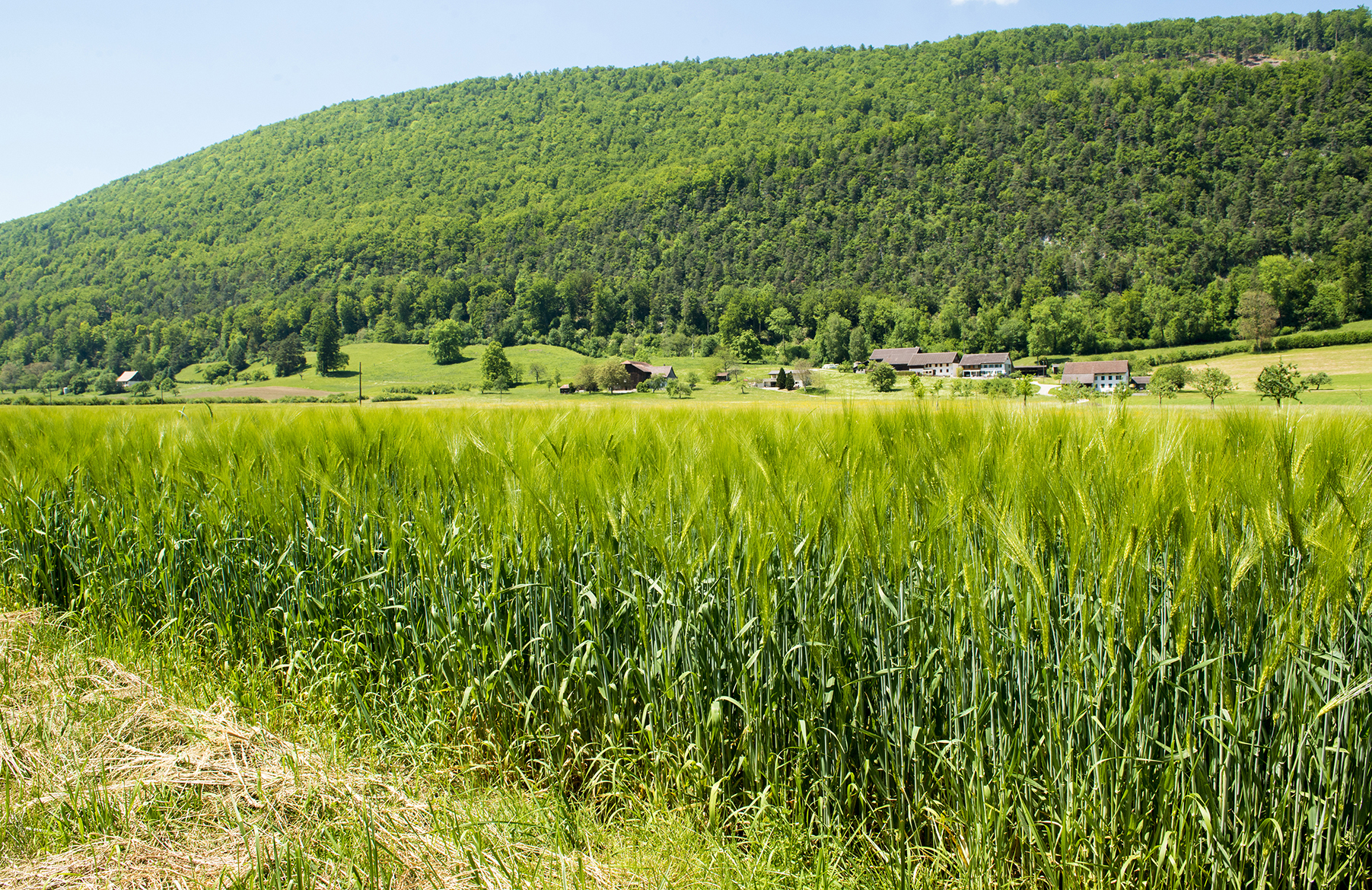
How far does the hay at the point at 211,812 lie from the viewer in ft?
4.40

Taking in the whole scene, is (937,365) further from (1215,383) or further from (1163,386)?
(1215,383)

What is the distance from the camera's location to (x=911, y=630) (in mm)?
1360

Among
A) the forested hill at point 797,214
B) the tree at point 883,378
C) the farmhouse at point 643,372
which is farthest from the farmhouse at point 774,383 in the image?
the forested hill at point 797,214

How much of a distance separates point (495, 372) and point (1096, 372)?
63442 millimetres

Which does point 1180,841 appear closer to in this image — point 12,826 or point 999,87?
point 12,826

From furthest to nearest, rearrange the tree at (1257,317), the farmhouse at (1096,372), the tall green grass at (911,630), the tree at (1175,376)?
the tree at (1257,317)
the farmhouse at (1096,372)
the tree at (1175,376)
the tall green grass at (911,630)

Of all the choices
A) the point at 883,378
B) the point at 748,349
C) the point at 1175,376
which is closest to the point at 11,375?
the point at 748,349

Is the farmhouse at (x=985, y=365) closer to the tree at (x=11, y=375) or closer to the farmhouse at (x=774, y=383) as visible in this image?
the farmhouse at (x=774, y=383)

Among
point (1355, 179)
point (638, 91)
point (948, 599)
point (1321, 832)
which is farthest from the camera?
point (638, 91)

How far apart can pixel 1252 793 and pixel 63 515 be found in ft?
15.2

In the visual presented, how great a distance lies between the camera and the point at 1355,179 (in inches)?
4158

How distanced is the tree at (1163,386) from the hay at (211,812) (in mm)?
47410

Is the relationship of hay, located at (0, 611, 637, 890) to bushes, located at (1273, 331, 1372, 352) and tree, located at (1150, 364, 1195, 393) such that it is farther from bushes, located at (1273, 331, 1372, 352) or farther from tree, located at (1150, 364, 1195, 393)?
bushes, located at (1273, 331, 1372, 352)

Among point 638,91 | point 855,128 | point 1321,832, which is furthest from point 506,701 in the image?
point 638,91
